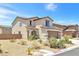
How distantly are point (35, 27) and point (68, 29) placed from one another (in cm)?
81

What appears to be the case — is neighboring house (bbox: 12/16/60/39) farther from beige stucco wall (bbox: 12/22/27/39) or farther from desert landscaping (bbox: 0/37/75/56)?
desert landscaping (bbox: 0/37/75/56)

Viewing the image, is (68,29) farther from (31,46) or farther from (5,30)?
(5,30)

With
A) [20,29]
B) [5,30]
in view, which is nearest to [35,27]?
[20,29]

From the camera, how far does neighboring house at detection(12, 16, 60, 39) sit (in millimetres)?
6164

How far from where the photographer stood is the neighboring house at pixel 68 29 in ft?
20.5

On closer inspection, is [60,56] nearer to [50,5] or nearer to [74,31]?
[74,31]

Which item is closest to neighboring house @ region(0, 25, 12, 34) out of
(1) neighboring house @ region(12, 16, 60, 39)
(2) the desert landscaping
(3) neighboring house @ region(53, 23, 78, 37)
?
(1) neighboring house @ region(12, 16, 60, 39)

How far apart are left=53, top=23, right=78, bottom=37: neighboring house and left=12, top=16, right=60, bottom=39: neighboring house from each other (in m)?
0.11

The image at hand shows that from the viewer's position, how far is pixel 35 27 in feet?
20.4

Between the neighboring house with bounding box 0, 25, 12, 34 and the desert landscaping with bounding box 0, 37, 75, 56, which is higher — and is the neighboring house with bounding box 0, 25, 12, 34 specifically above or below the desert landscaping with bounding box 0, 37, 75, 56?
above

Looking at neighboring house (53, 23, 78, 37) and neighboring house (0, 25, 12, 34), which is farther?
neighboring house (53, 23, 78, 37)

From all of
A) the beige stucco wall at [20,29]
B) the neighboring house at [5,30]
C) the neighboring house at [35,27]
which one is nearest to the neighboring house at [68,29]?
the neighboring house at [35,27]

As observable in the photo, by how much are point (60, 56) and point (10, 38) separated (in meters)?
1.25

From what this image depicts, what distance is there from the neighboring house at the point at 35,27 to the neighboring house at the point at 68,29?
108 millimetres
